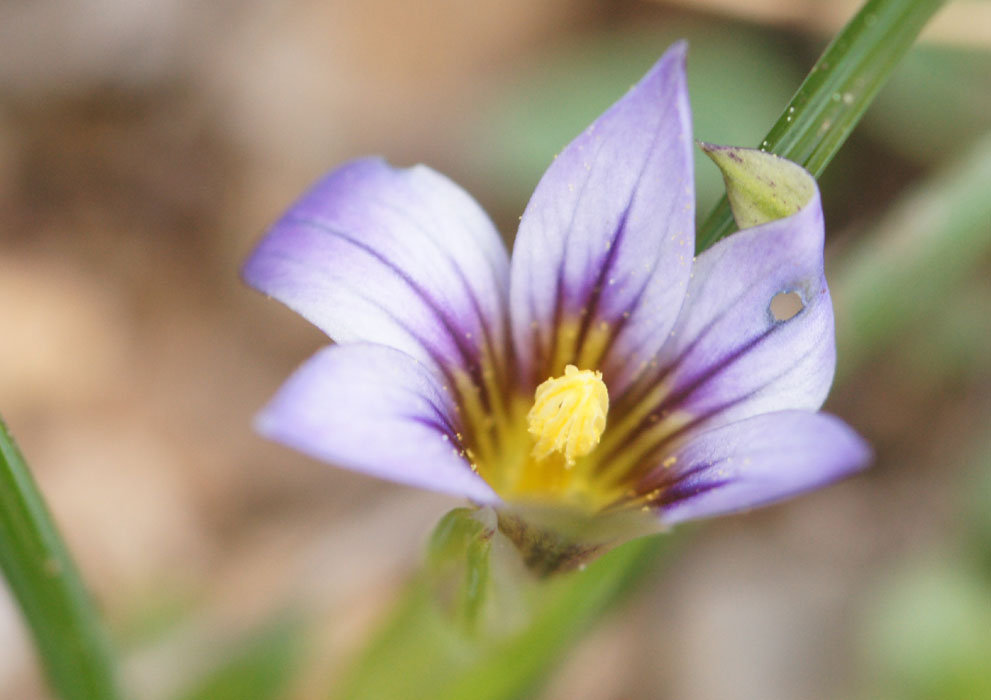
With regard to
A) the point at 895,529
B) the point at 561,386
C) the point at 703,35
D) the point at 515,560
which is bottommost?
the point at 895,529

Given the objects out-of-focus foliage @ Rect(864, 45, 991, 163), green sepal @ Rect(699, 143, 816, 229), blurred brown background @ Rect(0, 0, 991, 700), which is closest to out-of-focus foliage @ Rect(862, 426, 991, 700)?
blurred brown background @ Rect(0, 0, 991, 700)

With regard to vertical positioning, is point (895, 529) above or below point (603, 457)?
below

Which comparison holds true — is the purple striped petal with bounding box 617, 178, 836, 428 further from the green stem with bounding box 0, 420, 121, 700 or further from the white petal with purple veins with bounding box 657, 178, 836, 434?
the green stem with bounding box 0, 420, 121, 700

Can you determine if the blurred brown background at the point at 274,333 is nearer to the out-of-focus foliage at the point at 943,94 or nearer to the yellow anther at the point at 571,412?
the out-of-focus foliage at the point at 943,94

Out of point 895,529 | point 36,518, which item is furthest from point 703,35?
point 36,518

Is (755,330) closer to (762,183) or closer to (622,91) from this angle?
(762,183)

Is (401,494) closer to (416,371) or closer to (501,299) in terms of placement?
(501,299)
